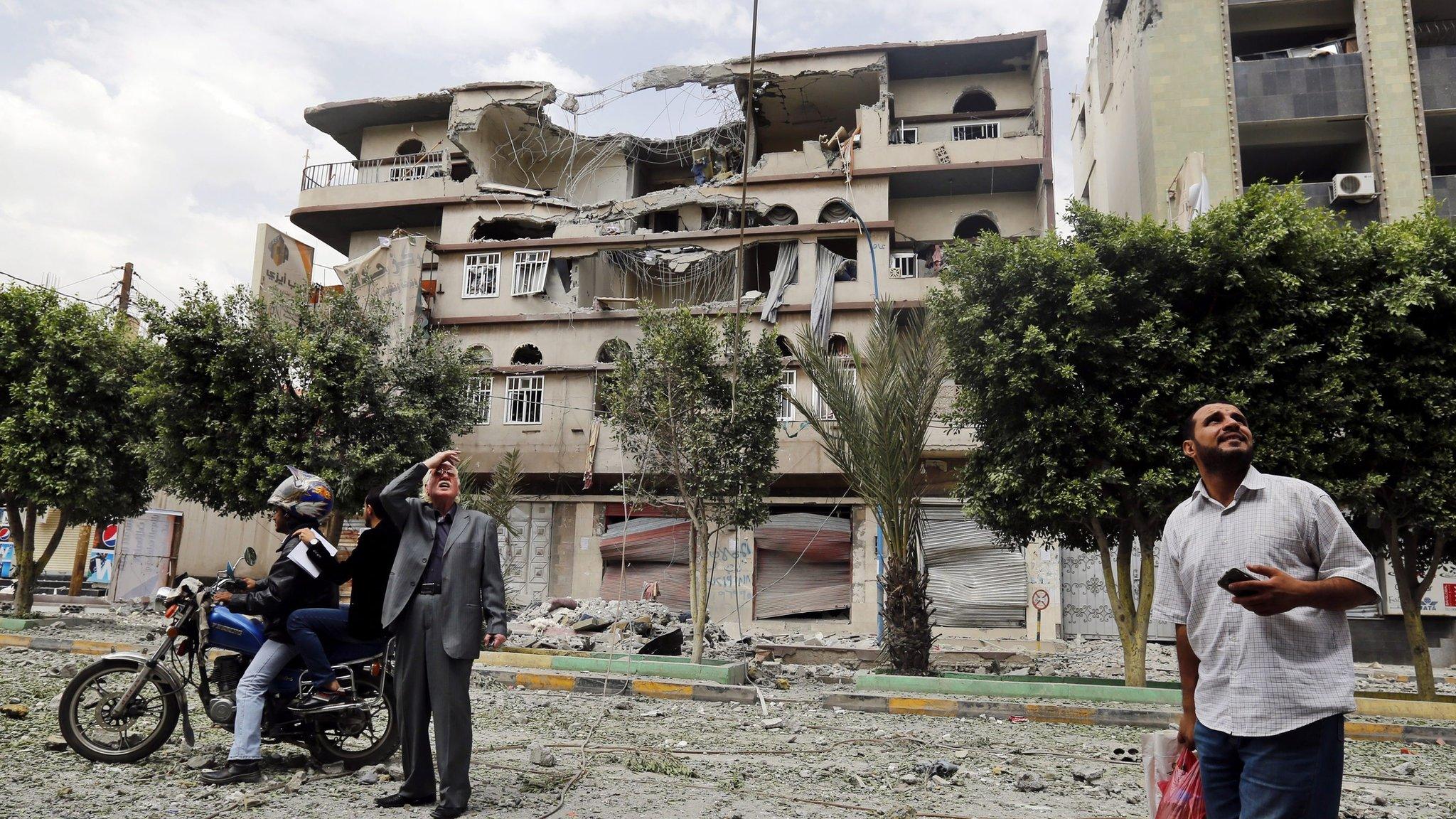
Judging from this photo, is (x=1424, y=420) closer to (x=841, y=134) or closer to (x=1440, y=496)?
(x=1440, y=496)

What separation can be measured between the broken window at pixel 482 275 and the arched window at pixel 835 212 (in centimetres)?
857

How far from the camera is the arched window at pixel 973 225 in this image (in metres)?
25.5

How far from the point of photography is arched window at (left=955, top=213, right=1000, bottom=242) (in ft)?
83.8

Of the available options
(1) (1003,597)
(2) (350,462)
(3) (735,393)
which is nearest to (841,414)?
(3) (735,393)

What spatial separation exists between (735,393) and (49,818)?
10721 millimetres

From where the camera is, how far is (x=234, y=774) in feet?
16.6

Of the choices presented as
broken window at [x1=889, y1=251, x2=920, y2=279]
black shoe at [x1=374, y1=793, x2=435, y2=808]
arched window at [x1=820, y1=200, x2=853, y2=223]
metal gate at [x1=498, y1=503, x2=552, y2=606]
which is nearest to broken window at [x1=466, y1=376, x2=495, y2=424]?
metal gate at [x1=498, y1=503, x2=552, y2=606]

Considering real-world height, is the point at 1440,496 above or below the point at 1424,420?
below

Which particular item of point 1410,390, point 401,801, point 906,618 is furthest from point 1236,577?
point 1410,390

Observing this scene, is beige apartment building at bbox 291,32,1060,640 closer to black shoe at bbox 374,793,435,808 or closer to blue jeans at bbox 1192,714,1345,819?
black shoe at bbox 374,793,435,808

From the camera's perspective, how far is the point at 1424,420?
1084 cm

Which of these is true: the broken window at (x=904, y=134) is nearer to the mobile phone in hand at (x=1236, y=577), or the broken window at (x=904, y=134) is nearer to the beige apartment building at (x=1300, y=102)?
the beige apartment building at (x=1300, y=102)

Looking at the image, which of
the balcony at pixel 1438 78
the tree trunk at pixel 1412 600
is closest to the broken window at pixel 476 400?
the tree trunk at pixel 1412 600

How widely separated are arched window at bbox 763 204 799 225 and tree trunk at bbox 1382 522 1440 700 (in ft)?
52.6
